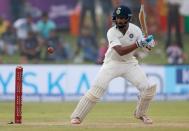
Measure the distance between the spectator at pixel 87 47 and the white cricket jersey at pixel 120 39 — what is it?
9.52 metres

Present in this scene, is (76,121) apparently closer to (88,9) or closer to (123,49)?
(123,49)

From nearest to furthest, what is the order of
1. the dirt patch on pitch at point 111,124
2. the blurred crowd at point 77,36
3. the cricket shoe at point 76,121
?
the dirt patch on pitch at point 111,124 < the cricket shoe at point 76,121 < the blurred crowd at point 77,36

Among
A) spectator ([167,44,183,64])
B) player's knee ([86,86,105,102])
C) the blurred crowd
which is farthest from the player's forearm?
spectator ([167,44,183,64])

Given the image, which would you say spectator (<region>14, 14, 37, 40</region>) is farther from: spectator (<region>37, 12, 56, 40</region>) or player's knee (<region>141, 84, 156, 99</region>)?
player's knee (<region>141, 84, 156, 99</region>)

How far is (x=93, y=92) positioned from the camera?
11023 mm

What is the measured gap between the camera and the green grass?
1061 centimetres

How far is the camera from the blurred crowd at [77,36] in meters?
20.7

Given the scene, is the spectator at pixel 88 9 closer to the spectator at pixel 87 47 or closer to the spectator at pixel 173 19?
the spectator at pixel 87 47

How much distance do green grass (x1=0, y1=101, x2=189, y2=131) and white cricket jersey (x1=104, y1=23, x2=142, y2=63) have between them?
98 cm

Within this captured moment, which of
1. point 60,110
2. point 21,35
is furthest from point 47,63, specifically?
point 60,110

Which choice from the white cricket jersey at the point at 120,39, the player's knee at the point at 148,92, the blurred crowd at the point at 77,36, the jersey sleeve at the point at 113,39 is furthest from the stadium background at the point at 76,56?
the jersey sleeve at the point at 113,39

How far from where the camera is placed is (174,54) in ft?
68.7

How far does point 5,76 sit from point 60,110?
352 cm

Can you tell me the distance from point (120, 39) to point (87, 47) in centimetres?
990
